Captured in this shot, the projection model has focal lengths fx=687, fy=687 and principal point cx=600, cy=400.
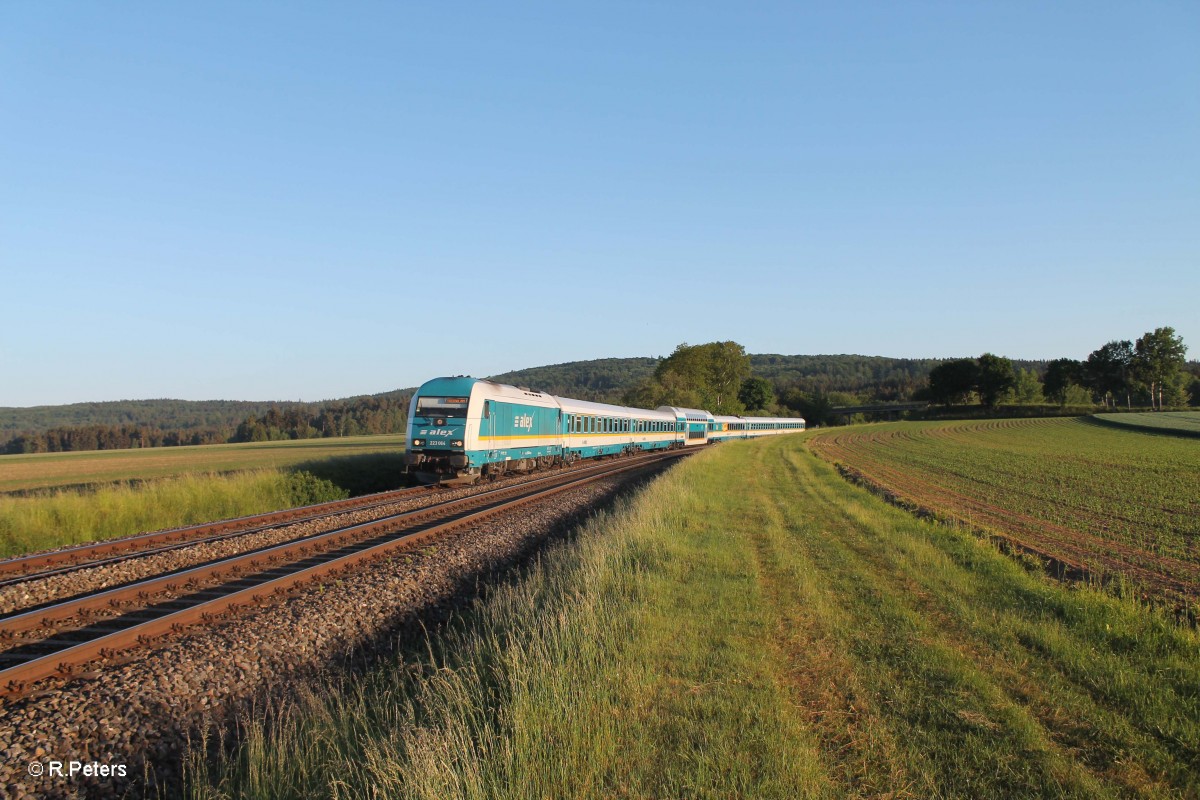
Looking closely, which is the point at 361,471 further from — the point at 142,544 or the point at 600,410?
the point at 600,410

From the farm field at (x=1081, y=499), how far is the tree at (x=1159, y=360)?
314ft

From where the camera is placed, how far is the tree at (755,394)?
132m

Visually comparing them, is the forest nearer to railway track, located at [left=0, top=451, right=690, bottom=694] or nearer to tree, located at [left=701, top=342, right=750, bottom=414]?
tree, located at [left=701, top=342, right=750, bottom=414]

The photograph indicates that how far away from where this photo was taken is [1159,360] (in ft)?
399

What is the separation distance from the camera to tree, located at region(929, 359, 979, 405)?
410 feet

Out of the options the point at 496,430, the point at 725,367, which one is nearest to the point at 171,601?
the point at 496,430

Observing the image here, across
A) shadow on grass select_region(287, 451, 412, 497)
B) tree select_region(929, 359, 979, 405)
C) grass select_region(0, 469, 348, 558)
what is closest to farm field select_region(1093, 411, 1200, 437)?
tree select_region(929, 359, 979, 405)

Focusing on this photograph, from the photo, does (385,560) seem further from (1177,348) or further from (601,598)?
(1177,348)

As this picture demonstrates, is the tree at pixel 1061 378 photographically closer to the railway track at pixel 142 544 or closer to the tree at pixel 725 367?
the tree at pixel 725 367

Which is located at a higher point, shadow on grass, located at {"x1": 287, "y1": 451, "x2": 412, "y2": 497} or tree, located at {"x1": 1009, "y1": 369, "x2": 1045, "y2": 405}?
tree, located at {"x1": 1009, "y1": 369, "x2": 1045, "y2": 405}

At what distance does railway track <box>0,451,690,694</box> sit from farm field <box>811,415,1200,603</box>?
1142 cm

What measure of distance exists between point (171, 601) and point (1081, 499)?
23460 mm

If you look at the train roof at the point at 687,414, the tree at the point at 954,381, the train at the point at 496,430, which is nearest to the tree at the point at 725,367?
the tree at the point at 954,381

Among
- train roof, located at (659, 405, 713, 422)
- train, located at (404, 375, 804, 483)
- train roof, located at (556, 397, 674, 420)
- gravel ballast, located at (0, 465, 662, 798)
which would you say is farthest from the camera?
train roof, located at (659, 405, 713, 422)
